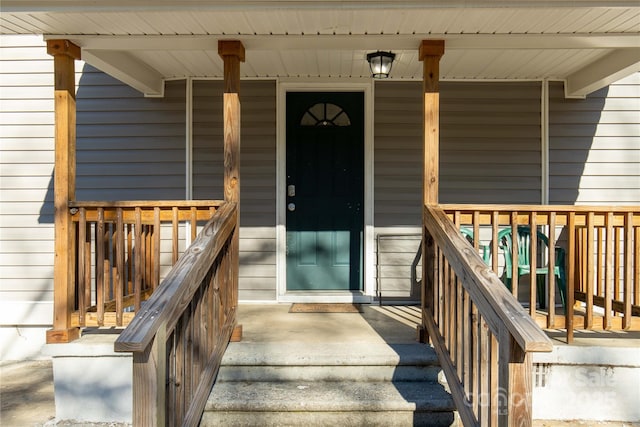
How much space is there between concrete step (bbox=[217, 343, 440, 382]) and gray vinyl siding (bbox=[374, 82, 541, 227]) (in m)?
1.97

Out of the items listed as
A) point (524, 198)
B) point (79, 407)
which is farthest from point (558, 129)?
point (79, 407)

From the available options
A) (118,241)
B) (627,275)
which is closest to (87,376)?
(118,241)

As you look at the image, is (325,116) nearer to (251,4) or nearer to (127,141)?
(127,141)

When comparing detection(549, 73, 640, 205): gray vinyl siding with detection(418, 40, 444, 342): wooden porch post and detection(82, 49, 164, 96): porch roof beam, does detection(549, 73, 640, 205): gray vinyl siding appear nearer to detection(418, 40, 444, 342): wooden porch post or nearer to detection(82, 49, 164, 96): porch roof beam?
detection(418, 40, 444, 342): wooden porch post

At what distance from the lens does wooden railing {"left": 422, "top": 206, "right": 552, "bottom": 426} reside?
210cm

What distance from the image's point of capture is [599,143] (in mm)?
4887

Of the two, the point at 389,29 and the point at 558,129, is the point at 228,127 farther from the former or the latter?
the point at 558,129

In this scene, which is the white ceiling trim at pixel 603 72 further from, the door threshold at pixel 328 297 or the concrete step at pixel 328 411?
the concrete step at pixel 328 411

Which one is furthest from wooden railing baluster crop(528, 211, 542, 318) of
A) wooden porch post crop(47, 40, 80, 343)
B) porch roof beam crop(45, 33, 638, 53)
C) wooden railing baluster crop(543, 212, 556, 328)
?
wooden porch post crop(47, 40, 80, 343)

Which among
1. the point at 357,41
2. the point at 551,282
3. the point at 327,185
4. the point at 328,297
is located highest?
the point at 357,41

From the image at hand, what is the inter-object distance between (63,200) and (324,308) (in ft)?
7.63

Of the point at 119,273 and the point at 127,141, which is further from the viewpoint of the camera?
the point at 127,141

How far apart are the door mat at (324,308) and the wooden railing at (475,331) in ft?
3.92

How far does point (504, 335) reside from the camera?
2174 millimetres
